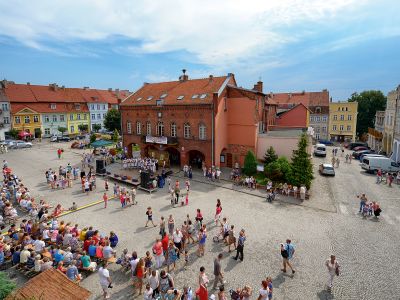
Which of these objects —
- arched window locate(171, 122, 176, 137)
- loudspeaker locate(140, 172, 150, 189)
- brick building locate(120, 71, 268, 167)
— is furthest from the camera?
arched window locate(171, 122, 176, 137)

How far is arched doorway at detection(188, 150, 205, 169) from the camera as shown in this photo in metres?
31.5

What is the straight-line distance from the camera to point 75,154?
131ft

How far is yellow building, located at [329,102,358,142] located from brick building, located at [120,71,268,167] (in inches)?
1282

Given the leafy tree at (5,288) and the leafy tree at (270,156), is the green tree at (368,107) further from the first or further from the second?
the leafy tree at (5,288)

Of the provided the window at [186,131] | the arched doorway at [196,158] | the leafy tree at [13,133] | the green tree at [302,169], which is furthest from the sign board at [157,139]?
the leafy tree at [13,133]

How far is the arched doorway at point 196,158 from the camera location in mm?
31534

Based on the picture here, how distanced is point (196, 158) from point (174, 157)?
3.20 m

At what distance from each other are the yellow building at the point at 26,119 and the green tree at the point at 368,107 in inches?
2911

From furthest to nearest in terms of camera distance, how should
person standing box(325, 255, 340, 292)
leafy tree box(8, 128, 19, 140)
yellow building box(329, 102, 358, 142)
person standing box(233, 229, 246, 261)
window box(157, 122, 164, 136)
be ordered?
yellow building box(329, 102, 358, 142)
leafy tree box(8, 128, 19, 140)
window box(157, 122, 164, 136)
person standing box(233, 229, 246, 261)
person standing box(325, 255, 340, 292)

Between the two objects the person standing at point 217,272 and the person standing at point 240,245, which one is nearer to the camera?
the person standing at point 217,272

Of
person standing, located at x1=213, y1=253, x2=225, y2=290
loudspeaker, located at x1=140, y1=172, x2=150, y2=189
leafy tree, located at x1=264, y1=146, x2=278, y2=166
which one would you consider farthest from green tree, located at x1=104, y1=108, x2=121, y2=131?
person standing, located at x1=213, y1=253, x2=225, y2=290

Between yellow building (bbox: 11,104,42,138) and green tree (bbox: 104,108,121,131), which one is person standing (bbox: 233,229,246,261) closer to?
green tree (bbox: 104,108,121,131)

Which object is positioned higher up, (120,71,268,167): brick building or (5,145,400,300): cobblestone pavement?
(120,71,268,167): brick building

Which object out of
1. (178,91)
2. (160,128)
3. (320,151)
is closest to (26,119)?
(160,128)
